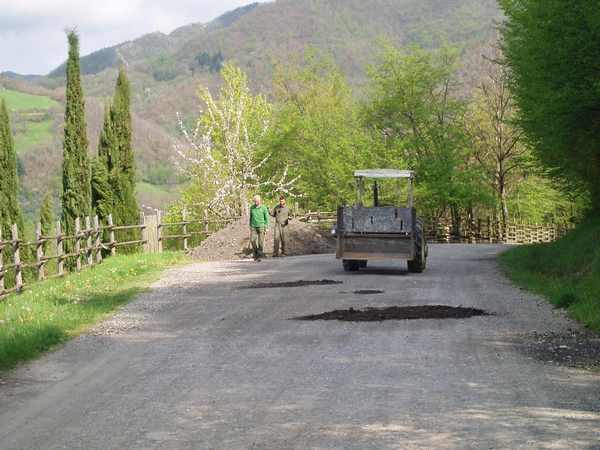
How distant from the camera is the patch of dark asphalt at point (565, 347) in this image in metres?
10.1

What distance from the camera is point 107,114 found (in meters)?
36.9

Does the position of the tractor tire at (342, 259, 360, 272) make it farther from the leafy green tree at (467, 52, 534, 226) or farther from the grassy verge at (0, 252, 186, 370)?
the leafy green tree at (467, 52, 534, 226)

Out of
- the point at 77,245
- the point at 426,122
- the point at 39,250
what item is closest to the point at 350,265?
the point at 77,245

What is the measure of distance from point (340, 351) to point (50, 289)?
35.0ft

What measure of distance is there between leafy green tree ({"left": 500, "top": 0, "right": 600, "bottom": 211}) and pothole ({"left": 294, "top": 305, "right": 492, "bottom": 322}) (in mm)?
7678

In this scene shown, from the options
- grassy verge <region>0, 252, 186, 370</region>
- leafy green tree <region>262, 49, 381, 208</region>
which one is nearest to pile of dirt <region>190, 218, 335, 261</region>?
grassy verge <region>0, 252, 186, 370</region>

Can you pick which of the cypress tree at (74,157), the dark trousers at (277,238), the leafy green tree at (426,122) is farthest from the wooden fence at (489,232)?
the cypress tree at (74,157)

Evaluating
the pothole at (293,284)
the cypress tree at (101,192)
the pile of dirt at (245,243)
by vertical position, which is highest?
the cypress tree at (101,192)

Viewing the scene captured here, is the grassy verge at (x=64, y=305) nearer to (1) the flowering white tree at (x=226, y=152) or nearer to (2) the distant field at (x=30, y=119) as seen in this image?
(1) the flowering white tree at (x=226, y=152)

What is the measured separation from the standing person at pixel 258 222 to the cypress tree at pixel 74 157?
820 cm

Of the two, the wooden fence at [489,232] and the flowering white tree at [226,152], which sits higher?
the flowering white tree at [226,152]

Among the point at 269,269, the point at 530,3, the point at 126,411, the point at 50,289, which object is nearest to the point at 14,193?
the point at 269,269

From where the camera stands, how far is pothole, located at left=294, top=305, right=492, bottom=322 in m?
14.0

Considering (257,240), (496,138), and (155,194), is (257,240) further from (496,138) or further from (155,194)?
(155,194)
